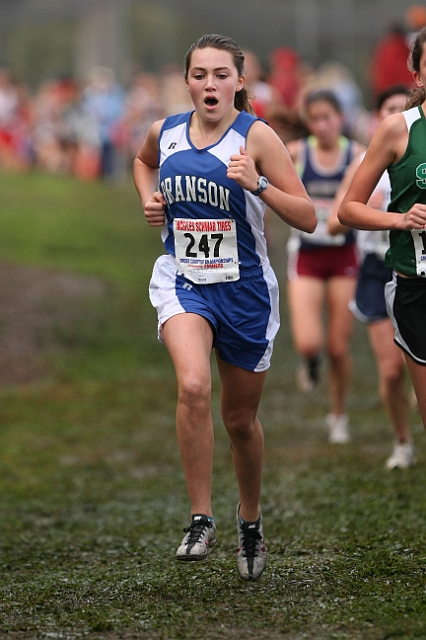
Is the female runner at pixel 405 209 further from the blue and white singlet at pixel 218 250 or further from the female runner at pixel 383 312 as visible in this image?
the female runner at pixel 383 312

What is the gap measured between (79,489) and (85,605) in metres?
3.12

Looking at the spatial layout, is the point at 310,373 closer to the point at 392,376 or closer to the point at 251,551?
the point at 392,376

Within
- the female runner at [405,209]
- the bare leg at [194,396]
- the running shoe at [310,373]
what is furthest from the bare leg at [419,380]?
the running shoe at [310,373]

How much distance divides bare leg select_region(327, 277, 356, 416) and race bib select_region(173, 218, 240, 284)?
12.1ft

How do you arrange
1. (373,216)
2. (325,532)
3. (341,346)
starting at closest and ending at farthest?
(373,216), (325,532), (341,346)

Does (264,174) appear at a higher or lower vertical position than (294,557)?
higher

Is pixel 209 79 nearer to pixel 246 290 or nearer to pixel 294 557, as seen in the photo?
pixel 246 290

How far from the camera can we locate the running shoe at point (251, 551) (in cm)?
504

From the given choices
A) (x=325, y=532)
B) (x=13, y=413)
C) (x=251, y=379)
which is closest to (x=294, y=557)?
(x=325, y=532)

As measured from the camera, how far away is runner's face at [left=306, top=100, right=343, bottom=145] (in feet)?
27.6

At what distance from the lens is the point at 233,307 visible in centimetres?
496

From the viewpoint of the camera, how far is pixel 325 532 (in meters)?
6.16

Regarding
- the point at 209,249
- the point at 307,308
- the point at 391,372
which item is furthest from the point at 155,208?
the point at 307,308

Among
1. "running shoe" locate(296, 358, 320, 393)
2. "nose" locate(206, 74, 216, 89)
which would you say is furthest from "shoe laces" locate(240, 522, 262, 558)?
"running shoe" locate(296, 358, 320, 393)
